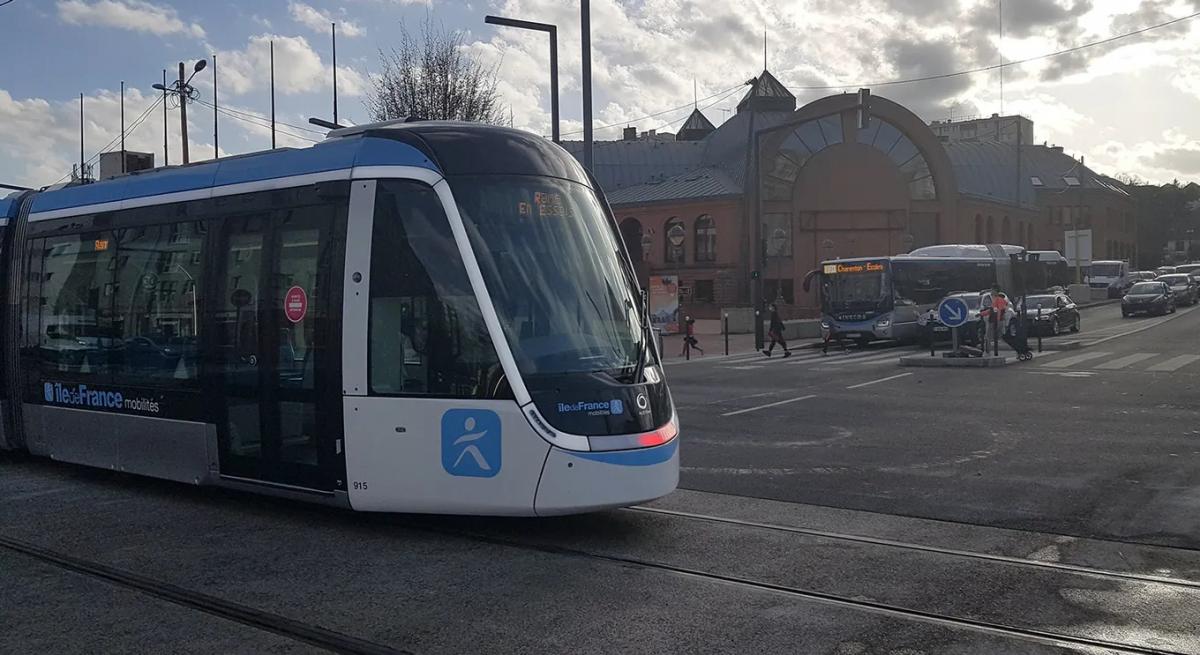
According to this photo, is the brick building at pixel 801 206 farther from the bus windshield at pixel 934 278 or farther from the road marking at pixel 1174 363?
the road marking at pixel 1174 363

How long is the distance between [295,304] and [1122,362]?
2192 cm

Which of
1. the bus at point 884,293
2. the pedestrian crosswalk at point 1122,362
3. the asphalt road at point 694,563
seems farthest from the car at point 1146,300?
the asphalt road at point 694,563

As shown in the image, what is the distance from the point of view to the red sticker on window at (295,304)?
8547 millimetres

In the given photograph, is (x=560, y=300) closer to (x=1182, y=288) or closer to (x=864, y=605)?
(x=864, y=605)

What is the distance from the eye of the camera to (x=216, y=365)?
30.6ft

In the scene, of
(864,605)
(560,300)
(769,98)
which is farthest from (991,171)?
(864,605)

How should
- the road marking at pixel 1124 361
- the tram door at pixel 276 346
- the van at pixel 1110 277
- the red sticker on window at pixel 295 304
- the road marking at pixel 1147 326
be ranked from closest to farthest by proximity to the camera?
1. the tram door at pixel 276 346
2. the red sticker on window at pixel 295 304
3. the road marking at pixel 1124 361
4. the road marking at pixel 1147 326
5. the van at pixel 1110 277

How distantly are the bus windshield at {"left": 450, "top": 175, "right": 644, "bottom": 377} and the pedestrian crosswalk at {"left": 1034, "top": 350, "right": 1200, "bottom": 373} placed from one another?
708 inches

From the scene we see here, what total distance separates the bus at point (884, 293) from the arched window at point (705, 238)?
74.0 feet

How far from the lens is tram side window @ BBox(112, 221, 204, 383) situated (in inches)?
381

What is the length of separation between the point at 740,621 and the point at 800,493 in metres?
4.21

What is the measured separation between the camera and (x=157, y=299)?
1008 centimetres

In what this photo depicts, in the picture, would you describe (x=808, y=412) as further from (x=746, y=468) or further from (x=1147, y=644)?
(x=1147, y=644)

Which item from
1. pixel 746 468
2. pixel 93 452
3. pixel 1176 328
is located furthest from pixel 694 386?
pixel 1176 328
